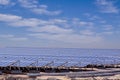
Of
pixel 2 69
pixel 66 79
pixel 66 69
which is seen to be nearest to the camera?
pixel 66 79

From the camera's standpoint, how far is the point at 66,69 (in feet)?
184

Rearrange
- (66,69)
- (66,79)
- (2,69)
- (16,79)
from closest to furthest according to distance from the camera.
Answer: (16,79)
(66,79)
(2,69)
(66,69)

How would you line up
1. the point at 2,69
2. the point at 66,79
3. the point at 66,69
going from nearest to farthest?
the point at 66,79 < the point at 2,69 < the point at 66,69

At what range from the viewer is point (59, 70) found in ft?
182

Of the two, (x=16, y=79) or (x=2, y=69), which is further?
(x=2, y=69)

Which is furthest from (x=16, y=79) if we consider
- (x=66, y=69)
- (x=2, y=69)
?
(x=66, y=69)

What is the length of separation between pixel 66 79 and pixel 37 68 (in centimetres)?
2174

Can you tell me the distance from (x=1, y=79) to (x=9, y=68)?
2164 centimetres

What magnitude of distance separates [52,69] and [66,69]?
2.72m

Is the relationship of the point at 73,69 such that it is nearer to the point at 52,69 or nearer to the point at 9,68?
the point at 52,69

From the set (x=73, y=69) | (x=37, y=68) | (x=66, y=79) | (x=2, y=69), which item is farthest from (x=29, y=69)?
(x=66, y=79)

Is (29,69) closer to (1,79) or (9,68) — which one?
(9,68)

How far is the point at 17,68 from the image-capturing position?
2117 inches

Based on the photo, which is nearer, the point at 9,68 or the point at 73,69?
the point at 9,68
